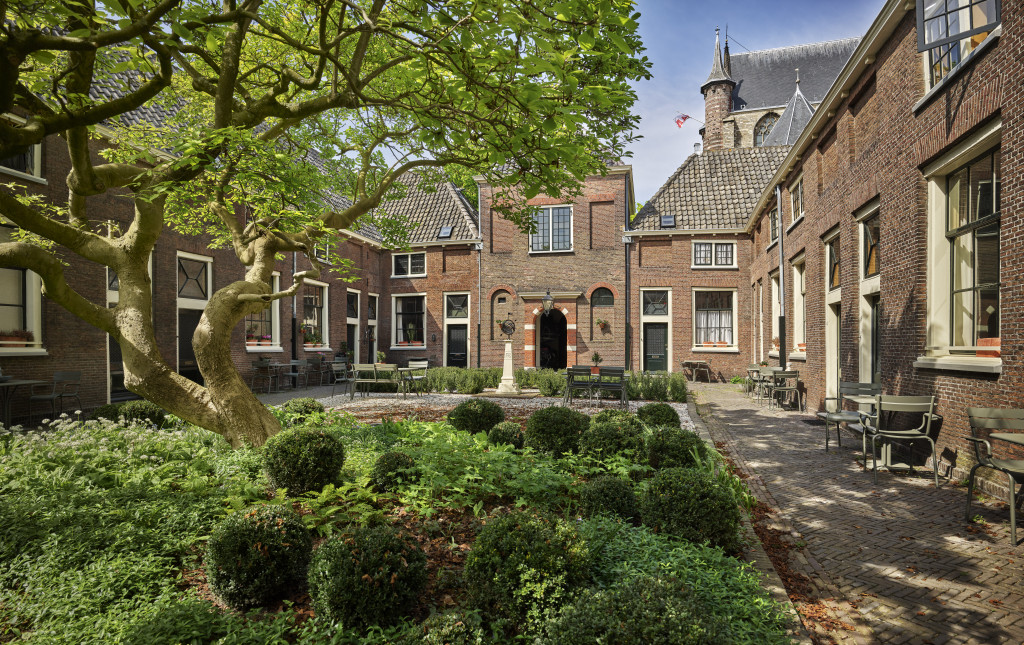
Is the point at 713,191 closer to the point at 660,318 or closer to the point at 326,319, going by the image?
the point at 660,318

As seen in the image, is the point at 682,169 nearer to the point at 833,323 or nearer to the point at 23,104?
the point at 833,323

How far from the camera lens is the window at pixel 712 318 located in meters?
21.0

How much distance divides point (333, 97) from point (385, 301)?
19366mm

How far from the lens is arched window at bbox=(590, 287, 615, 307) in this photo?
2134cm

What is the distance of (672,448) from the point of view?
548 centimetres

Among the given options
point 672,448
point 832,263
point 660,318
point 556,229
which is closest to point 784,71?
point 556,229

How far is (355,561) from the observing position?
2.91 metres

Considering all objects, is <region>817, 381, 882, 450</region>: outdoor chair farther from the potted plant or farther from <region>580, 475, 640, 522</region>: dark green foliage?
the potted plant

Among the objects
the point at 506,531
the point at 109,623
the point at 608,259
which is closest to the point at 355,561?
the point at 506,531

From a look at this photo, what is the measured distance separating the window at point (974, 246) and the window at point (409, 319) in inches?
786

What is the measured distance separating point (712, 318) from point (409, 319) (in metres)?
13.7

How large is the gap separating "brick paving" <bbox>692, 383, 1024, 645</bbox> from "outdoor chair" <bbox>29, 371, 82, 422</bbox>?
1280 cm

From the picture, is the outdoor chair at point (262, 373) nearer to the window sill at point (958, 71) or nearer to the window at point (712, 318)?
the window at point (712, 318)

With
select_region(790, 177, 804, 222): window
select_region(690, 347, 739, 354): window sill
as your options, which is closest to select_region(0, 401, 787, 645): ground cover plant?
select_region(790, 177, 804, 222): window
